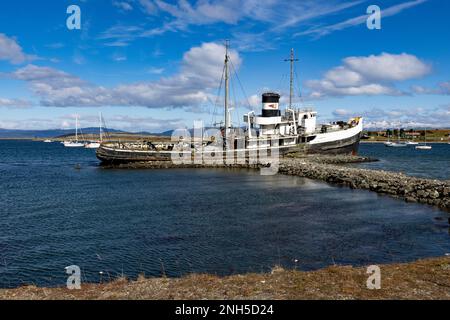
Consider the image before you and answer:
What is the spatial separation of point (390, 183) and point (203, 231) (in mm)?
23705

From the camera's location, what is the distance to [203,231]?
76.1 feet

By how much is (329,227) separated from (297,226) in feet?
6.69

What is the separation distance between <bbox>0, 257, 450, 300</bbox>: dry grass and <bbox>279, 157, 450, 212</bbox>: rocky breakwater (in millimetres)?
18910

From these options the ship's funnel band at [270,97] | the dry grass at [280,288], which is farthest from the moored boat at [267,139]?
the dry grass at [280,288]

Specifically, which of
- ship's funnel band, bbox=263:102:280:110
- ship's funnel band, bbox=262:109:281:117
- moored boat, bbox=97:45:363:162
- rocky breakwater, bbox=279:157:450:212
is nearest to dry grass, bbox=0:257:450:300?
rocky breakwater, bbox=279:157:450:212

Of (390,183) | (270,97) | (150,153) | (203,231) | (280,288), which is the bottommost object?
(203,231)

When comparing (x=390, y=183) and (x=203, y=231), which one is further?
(x=390, y=183)

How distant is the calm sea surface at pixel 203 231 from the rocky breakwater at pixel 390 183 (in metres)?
2.37

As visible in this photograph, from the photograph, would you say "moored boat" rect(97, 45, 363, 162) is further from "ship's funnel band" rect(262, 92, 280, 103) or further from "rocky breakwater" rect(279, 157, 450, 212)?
"rocky breakwater" rect(279, 157, 450, 212)

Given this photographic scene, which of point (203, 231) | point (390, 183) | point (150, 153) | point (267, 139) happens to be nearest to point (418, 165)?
point (267, 139)

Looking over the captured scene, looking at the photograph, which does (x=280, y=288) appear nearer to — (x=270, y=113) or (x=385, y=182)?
(x=385, y=182)

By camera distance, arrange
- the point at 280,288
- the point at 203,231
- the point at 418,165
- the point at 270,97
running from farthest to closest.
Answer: the point at 270,97 < the point at 418,165 < the point at 203,231 < the point at 280,288

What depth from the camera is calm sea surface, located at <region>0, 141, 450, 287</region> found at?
1722 centimetres
